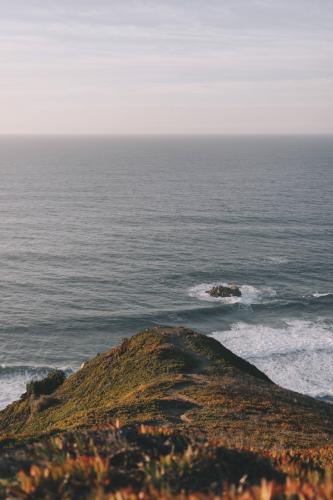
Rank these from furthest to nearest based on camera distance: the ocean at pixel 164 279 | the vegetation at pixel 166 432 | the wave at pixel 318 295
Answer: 1. the wave at pixel 318 295
2. the ocean at pixel 164 279
3. the vegetation at pixel 166 432

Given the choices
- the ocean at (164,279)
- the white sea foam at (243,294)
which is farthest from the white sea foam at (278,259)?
the white sea foam at (243,294)

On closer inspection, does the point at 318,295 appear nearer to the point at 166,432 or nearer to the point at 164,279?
the point at 164,279

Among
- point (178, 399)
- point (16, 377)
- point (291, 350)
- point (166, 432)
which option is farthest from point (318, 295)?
point (166, 432)

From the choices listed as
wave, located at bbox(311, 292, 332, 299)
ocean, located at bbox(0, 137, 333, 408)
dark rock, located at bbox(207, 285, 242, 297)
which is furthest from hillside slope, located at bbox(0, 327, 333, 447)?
wave, located at bbox(311, 292, 332, 299)

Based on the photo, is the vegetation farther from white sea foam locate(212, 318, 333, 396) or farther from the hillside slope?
white sea foam locate(212, 318, 333, 396)

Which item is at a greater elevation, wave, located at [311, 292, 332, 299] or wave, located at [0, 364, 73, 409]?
wave, located at [311, 292, 332, 299]

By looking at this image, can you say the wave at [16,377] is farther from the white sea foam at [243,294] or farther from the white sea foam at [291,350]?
the white sea foam at [243,294]

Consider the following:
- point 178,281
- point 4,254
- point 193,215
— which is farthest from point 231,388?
point 193,215
